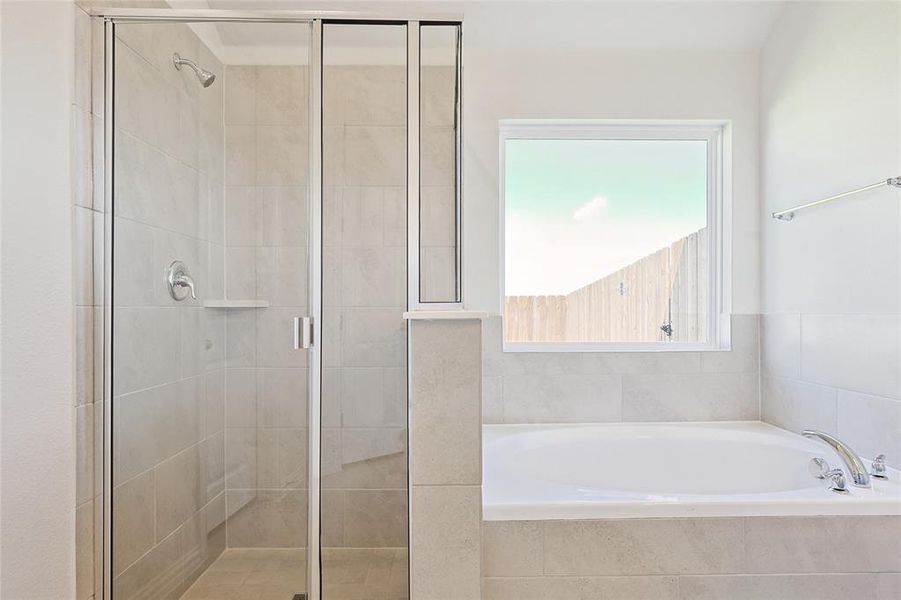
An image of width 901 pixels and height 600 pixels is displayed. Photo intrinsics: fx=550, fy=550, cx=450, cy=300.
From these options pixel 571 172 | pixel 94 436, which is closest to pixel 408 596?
pixel 94 436

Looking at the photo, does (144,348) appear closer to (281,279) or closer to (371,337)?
(281,279)

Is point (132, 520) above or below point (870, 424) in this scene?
below

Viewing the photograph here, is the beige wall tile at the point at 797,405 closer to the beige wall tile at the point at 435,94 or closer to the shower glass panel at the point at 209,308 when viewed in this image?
the beige wall tile at the point at 435,94

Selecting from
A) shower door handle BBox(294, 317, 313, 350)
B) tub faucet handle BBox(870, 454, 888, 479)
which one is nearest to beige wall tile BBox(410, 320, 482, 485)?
shower door handle BBox(294, 317, 313, 350)

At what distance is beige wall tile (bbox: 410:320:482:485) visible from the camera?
137 cm

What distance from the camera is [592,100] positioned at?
8.42ft

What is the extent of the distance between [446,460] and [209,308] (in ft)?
2.66

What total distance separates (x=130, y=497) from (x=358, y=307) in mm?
869

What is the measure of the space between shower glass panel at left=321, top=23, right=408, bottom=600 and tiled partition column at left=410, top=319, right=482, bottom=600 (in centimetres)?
17

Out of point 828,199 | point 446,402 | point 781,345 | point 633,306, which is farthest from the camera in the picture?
point 633,306

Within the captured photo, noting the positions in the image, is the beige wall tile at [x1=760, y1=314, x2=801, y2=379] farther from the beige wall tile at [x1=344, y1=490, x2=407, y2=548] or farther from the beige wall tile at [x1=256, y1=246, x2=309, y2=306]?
the beige wall tile at [x1=256, y1=246, x2=309, y2=306]

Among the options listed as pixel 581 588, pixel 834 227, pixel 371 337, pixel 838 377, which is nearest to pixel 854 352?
pixel 838 377

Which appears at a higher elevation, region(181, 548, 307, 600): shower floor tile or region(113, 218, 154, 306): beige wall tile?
region(113, 218, 154, 306): beige wall tile

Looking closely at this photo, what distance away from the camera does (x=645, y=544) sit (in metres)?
1.53
